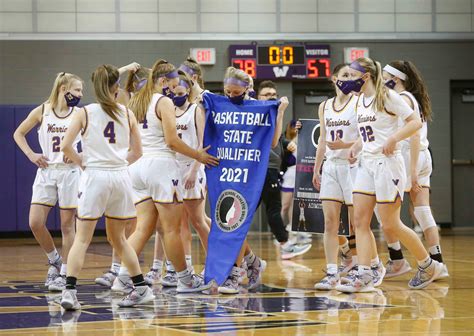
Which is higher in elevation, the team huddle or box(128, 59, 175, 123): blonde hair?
box(128, 59, 175, 123): blonde hair

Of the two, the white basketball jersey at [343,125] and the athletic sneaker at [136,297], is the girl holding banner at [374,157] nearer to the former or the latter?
the white basketball jersey at [343,125]

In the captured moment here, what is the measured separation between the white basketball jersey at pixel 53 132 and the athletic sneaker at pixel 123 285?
131 centimetres

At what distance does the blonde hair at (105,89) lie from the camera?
7336 mm

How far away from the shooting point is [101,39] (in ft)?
55.5

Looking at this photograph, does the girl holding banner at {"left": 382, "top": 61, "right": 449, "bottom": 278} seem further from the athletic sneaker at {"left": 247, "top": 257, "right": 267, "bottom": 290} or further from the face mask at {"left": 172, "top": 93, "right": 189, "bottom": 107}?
the face mask at {"left": 172, "top": 93, "right": 189, "bottom": 107}

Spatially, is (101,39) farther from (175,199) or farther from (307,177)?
(175,199)

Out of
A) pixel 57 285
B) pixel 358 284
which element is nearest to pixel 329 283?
pixel 358 284

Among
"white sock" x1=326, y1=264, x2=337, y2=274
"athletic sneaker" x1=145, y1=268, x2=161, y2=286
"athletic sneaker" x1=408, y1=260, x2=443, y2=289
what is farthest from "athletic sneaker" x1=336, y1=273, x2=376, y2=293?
"athletic sneaker" x1=145, y1=268, x2=161, y2=286

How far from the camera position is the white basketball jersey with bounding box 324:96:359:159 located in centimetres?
876

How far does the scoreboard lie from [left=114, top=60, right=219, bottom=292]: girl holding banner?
8.76 m

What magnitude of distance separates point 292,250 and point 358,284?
13.7ft

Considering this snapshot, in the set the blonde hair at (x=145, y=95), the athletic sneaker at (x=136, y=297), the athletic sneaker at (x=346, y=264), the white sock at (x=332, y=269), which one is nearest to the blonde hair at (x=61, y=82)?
the blonde hair at (x=145, y=95)

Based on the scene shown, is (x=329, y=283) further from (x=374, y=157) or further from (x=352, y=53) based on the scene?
(x=352, y=53)

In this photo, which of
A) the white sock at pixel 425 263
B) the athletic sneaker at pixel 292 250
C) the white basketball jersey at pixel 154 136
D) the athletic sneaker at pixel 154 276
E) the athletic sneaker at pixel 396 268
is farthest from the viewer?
the athletic sneaker at pixel 292 250
